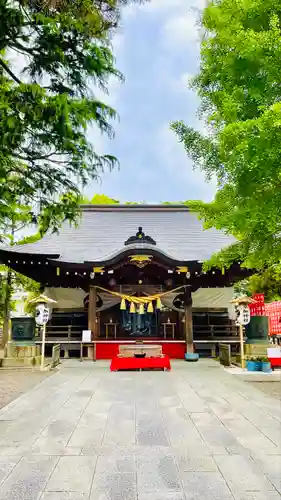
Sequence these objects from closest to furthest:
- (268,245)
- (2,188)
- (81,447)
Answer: (81,447) → (268,245) → (2,188)

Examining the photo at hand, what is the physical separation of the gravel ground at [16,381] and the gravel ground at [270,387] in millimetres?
4350

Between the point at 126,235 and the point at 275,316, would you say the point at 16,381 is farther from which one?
the point at 275,316

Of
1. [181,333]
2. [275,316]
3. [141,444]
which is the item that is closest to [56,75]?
[141,444]

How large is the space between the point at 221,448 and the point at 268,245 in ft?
6.97

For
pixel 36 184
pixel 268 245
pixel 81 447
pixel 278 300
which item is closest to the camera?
pixel 81 447

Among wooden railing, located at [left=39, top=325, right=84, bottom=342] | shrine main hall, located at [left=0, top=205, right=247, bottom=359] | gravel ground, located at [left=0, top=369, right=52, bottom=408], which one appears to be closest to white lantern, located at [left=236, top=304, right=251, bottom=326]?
shrine main hall, located at [left=0, top=205, right=247, bottom=359]

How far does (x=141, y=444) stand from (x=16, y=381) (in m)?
4.55

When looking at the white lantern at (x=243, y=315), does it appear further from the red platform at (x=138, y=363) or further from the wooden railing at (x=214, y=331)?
the wooden railing at (x=214, y=331)

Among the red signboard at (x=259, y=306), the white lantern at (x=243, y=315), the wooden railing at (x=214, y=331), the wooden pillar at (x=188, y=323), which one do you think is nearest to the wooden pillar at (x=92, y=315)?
the wooden pillar at (x=188, y=323)

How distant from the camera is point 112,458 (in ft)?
10.6

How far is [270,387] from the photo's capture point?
691 cm

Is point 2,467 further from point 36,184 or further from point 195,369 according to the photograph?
point 195,369

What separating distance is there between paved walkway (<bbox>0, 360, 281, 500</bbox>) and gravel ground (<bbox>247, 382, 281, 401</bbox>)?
0.97 ft

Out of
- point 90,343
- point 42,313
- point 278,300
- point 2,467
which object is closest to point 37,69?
point 2,467
